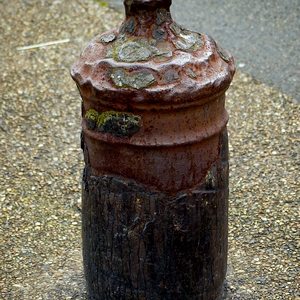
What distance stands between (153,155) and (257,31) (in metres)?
3.85

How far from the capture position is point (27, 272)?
Result: 3.32 meters

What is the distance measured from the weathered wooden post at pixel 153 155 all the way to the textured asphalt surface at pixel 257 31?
8.40ft

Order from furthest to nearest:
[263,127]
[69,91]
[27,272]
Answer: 1. [69,91]
2. [263,127]
3. [27,272]

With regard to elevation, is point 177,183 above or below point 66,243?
above

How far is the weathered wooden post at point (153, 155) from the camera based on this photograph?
2348mm

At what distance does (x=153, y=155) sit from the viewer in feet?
7.89

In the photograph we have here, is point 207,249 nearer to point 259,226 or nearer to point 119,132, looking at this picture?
point 119,132

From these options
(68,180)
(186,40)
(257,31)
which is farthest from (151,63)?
(257,31)

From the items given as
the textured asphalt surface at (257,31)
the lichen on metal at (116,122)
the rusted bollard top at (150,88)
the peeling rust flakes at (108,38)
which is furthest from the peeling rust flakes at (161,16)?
the textured asphalt surface at (257,31)

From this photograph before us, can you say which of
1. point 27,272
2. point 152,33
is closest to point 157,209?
point 152,33

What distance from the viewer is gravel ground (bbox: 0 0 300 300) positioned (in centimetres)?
325

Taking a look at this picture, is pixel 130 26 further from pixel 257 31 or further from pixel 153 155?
pixel 257 31

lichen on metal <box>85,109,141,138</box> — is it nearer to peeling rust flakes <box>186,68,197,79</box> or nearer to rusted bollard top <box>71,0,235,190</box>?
rusted bollard top <box>71,0,235,190</box>

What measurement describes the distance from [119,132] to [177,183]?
32cm
